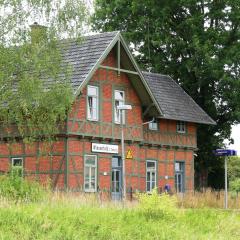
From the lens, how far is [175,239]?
18.5 m

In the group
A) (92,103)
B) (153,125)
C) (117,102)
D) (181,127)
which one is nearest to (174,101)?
(181,127)

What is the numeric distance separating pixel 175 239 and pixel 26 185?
220 inches

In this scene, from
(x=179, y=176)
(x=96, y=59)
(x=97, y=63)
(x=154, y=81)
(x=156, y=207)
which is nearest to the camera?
(x=156, y=207)

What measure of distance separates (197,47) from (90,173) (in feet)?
41.4

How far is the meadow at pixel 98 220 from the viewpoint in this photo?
55.1 feet

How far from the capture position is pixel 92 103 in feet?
125

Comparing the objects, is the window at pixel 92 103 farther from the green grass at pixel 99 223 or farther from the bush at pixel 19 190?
the bush at pixel 19 190

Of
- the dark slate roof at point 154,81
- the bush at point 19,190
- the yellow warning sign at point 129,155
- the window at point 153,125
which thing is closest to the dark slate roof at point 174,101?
the dark slate roof at point 154,81

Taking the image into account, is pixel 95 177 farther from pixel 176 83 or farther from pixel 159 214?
pixel 159 214

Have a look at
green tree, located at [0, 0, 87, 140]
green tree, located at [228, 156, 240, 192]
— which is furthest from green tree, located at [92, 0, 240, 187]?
green tree, located at [228, 156, 240, 192]

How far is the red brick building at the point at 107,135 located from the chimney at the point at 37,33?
6.29 m

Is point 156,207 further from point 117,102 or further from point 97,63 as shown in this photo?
point 117,102

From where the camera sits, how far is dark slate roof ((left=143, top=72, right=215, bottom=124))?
44500mm

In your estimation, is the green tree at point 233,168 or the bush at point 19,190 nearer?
the bush at point 19,190
